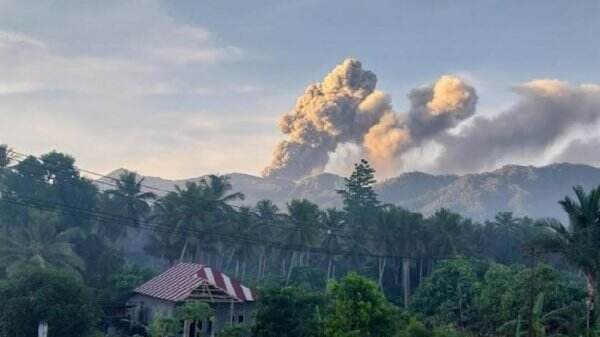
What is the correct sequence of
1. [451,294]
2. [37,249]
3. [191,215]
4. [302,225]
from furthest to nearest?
[302,225]
[191,215]
[451,294]
[37,249]

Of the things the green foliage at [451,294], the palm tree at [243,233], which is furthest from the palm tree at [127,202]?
the green foliage at [451,294]

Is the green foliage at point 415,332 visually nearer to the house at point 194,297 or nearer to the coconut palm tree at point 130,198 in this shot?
the house at point 194,297

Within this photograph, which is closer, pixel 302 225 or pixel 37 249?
pixel 37 249

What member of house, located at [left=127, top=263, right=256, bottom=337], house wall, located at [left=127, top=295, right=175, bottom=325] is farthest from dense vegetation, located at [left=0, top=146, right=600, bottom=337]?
house, located at [left=127, top=263, right=256, bottom=337]

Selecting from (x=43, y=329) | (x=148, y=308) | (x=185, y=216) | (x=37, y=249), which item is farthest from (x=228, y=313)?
(x=185, y=216)

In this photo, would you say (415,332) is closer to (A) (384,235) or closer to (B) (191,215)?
(B) (191,215)

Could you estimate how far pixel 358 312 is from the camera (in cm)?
3062

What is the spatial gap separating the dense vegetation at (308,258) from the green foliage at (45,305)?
2.9 inches

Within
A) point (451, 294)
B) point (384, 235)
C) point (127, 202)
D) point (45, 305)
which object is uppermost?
point (127, 202)

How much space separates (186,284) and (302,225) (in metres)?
35.7

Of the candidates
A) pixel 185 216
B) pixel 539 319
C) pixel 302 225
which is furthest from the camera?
pixel 302 225

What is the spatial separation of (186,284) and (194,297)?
4.89 feet

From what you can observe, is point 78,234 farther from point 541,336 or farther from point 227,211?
point 541,336

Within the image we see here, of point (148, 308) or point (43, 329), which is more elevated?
point (148, 308)
